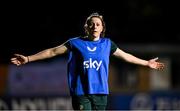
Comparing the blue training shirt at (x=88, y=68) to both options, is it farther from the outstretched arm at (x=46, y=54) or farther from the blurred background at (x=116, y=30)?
the blurred background at (x=116, y=30)

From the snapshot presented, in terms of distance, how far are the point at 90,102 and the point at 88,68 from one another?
34 cm

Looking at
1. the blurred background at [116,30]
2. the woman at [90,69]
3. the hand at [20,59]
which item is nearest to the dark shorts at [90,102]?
the woman at [90,69]

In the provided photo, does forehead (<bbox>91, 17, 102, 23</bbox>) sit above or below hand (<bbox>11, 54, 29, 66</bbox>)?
above

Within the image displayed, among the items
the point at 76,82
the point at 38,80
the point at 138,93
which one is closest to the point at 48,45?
the point at 38,80

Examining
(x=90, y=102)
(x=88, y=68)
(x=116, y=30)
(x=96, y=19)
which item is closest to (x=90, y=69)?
(x=88, y=68)

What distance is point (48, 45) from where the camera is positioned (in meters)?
24.8

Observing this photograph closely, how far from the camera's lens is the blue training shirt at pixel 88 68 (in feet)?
23.5

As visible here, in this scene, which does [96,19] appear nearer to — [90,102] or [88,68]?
[88,68]

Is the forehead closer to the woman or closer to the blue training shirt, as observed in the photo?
the woman

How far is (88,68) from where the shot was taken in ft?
23.5

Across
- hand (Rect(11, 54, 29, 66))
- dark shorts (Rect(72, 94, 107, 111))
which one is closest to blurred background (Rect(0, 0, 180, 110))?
hand (Rect(11, 54, 29, 66))

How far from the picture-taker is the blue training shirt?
23.5ft

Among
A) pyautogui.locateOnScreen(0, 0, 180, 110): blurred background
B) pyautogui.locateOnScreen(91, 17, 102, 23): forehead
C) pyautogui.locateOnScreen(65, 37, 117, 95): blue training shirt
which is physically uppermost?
pyautogui.locateOnScreen(0, 0, 180, 110): blurred background

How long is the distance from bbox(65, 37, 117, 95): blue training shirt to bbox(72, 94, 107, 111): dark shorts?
0.05 meters
